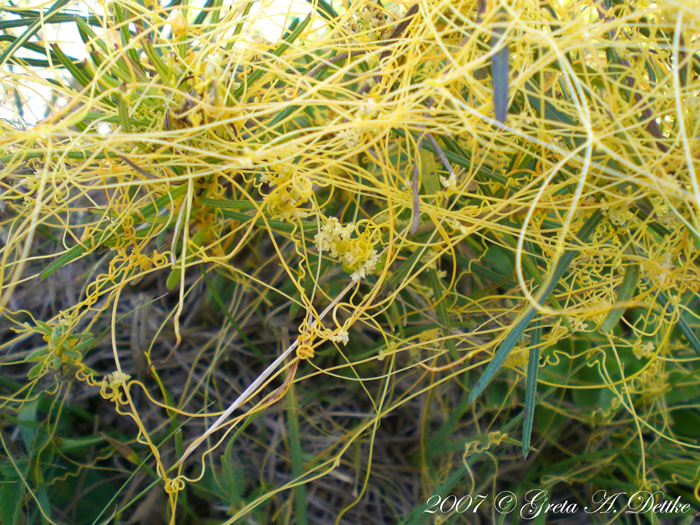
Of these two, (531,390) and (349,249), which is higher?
(349,249)

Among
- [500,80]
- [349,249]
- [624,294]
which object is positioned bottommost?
[624,294]

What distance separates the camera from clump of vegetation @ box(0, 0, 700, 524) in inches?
27.1

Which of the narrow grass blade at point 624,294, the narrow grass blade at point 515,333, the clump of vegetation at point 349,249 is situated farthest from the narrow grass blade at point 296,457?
the narrow grass blade at point 624,294

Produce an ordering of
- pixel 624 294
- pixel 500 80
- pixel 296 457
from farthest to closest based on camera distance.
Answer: pixel 296 457 < pixel 624 294 < pixel 500 80

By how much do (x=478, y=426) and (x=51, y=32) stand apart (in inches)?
42.5

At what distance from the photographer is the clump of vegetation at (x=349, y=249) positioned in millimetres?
688

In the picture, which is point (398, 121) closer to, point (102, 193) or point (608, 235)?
point (608, 235)

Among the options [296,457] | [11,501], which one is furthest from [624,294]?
[11,501]

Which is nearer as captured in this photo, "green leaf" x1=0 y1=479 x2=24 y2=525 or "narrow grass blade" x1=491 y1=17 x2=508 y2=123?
"narrow grass blade" x1=491 y1=17 x2=508 y2=123

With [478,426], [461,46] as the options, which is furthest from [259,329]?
[461,46]

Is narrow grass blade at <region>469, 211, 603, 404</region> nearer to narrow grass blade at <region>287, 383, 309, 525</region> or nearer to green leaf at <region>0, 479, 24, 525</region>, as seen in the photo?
narrow grass blade at <region>287, 383, 309, 525</region>

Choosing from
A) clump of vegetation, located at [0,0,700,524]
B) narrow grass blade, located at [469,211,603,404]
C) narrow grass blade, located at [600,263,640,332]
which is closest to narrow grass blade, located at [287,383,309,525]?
clump of vegetation, located at [0,0,700,524]

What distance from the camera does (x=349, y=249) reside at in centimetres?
74

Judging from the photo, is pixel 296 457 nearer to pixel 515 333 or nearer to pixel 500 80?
pixel 515 333
